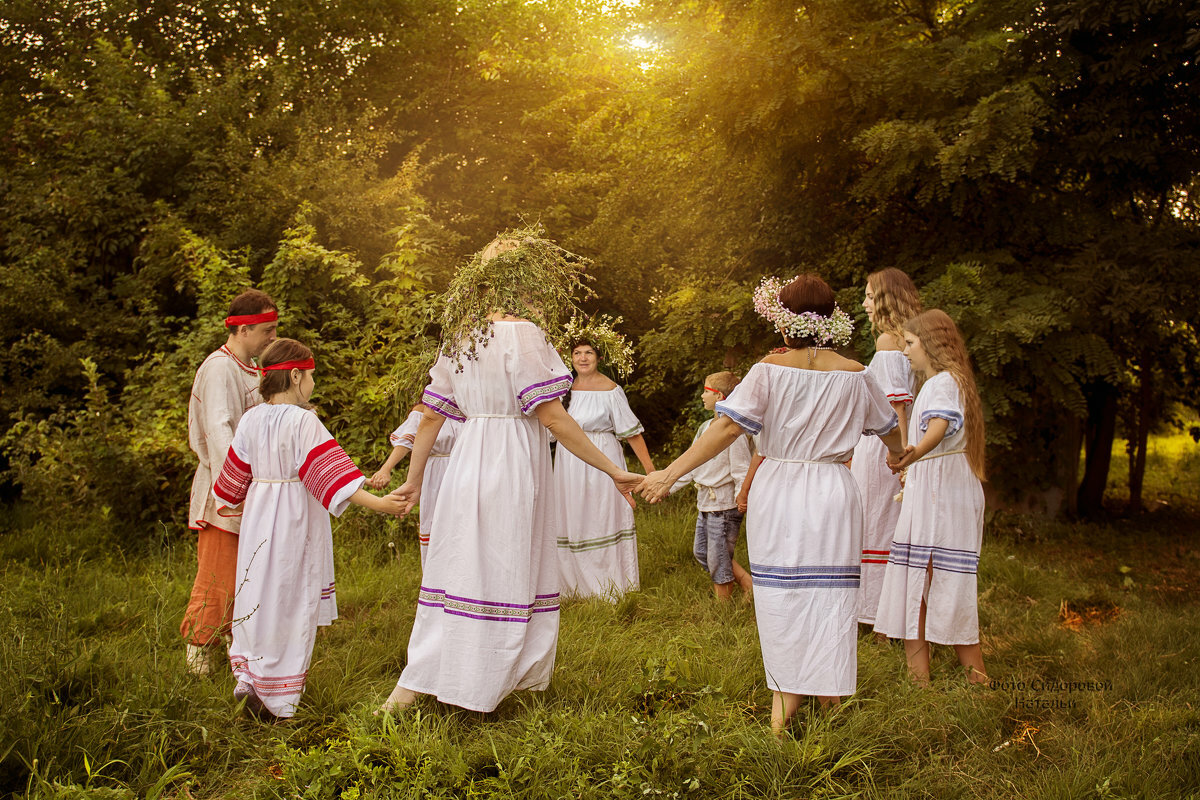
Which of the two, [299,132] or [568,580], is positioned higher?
[299,132]

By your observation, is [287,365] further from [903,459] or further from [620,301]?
[620,301]

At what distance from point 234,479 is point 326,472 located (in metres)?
0.57

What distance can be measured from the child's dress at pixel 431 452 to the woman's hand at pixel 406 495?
5.37 ft

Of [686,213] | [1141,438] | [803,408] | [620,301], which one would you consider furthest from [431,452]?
[1141,438]

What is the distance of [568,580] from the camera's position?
21.9 ft

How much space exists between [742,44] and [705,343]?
2974 mm

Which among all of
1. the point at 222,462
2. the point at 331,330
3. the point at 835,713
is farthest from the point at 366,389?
the point at 835,713

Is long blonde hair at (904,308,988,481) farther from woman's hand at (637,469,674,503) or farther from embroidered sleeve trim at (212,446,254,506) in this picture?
embroidered sleeve trim at (212,446,254,506)

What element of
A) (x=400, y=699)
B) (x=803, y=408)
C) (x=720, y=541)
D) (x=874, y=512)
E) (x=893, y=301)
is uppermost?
(x=893, y=301)

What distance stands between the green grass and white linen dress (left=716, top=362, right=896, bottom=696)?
25 cm

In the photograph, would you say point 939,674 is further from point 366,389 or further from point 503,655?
point 366,389

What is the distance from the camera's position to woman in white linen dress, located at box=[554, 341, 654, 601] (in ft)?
22.0

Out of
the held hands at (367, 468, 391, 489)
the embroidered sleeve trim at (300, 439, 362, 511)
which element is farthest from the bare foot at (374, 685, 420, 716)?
the held hands at (367, 468, 391, 489)

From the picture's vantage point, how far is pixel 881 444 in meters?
5.56
